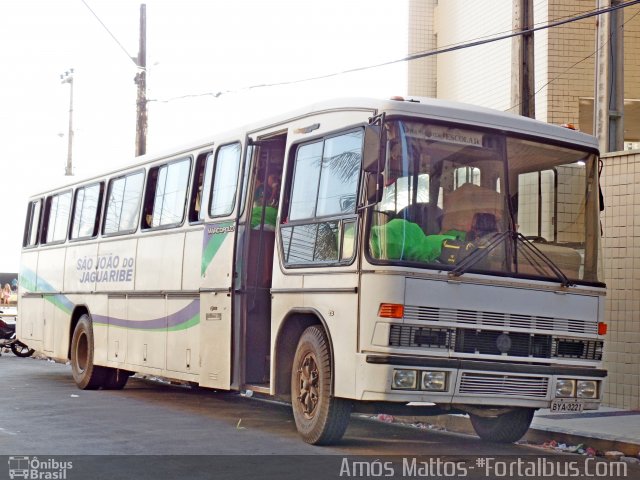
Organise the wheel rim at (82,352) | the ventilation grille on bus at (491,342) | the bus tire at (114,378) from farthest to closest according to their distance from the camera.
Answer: the wheel rim at (82,352) → the bus tire at (114,378) → the ventilation grille on bus at (491,342)

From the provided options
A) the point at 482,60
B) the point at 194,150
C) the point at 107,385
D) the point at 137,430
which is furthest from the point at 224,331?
the point at 482,60

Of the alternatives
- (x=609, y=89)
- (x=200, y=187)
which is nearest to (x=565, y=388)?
(x=200, y=187)

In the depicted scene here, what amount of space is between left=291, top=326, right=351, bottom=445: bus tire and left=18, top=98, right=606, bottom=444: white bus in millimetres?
20

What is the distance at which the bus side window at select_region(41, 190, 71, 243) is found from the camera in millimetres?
19170

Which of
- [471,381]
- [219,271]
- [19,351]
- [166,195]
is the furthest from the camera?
[19,351]

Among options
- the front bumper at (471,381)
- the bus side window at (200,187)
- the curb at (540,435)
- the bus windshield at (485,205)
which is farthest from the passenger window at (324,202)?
the curb at (540,435)

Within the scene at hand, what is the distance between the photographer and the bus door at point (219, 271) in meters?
12.5

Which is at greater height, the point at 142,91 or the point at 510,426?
the point at 142,91

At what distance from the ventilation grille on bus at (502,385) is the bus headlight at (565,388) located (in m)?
0.15

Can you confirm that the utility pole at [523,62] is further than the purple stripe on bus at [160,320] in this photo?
Yes

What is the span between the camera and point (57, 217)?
19625mm

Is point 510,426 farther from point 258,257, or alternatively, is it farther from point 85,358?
point 85,358

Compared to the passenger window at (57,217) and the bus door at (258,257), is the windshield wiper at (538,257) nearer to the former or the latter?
the bus door at (258,257)

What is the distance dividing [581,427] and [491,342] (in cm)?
239
